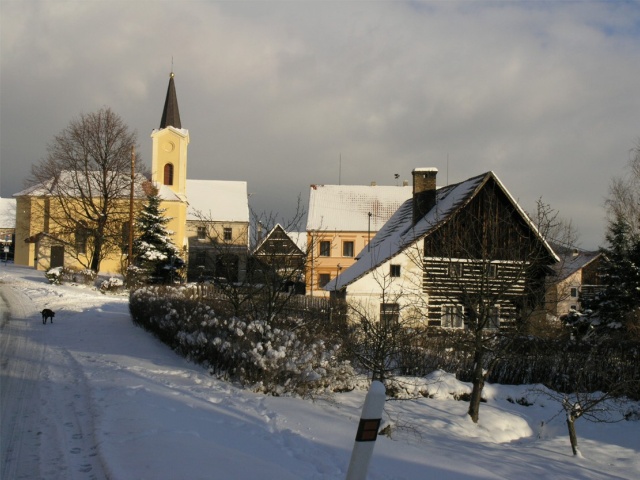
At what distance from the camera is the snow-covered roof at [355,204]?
56156 mm

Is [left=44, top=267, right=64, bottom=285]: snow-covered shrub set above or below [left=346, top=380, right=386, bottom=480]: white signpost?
above

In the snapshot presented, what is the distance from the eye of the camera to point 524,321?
12.3 meters

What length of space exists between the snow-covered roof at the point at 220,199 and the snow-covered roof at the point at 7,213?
70.1 feet

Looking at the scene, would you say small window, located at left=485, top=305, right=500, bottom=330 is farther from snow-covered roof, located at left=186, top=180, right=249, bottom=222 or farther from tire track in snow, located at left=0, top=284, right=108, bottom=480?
snow-covered roof, located at left=186, top=180, right=249, bottom=222

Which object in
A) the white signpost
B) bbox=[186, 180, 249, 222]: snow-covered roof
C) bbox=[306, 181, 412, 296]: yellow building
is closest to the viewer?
the white signpost

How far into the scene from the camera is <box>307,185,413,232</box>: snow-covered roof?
56.2m

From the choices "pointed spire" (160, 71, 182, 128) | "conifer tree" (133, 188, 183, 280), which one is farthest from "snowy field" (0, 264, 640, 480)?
"pointed spire" (160, 71, 182, 128)

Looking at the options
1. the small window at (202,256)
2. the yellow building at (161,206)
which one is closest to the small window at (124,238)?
the yellow building at (161,206)

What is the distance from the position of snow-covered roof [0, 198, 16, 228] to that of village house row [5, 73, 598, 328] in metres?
0.24

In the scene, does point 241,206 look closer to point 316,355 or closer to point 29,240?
point 29,240

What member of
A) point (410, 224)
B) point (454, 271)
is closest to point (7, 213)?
point (410, 224)

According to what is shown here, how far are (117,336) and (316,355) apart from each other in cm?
793

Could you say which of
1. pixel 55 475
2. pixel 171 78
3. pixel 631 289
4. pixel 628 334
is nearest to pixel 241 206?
pixel 171 78

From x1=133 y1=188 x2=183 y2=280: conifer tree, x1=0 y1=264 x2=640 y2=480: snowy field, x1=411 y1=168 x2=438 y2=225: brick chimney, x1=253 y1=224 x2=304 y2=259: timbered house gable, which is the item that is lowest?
x1=0 y1=264 x2=640 y2=480: snowy field
